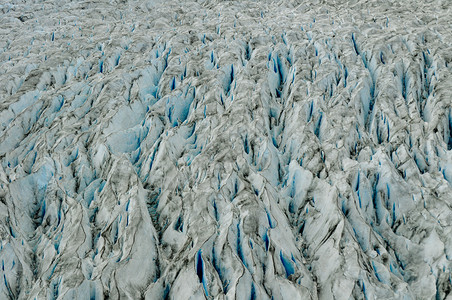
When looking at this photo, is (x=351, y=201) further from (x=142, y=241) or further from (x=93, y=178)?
(x=93, y=178)

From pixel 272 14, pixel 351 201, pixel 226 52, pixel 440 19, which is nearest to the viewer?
pixel 351 201

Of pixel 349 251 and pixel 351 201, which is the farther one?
pixel 351 201

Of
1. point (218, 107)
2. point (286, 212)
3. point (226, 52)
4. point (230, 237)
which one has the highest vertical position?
point (226, 52)

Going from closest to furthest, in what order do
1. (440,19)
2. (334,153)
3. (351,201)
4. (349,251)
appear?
1. (349,251)
2. (351,201)
3. (334,153)
4. (440,19)

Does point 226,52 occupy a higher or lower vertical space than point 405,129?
higher

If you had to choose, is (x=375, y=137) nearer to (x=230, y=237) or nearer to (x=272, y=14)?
(x=230, y=237)

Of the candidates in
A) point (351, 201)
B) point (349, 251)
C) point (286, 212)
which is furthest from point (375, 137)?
point (349, 251)
